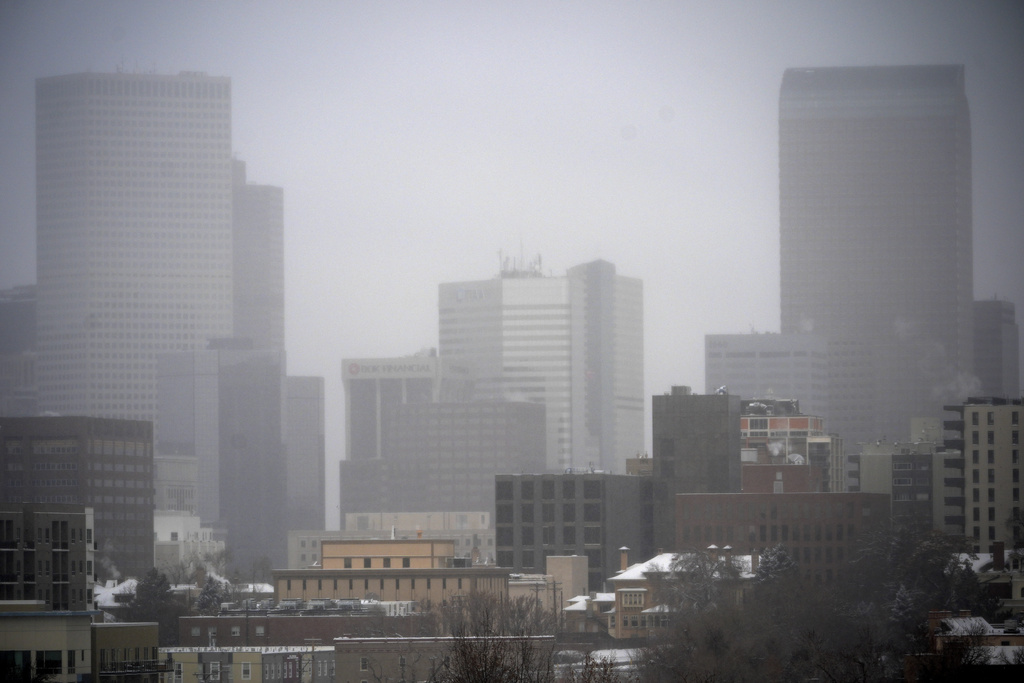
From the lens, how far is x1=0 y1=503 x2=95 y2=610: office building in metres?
165

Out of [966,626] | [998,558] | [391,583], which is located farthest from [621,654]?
[998,558]

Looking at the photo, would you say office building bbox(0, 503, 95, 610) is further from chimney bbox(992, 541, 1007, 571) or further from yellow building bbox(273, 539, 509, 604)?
chimney bbox(992, 541, 1007, 571)

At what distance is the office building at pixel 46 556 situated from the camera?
164875 millimetres

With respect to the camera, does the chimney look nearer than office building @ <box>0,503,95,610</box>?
No

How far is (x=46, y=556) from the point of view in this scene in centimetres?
16975

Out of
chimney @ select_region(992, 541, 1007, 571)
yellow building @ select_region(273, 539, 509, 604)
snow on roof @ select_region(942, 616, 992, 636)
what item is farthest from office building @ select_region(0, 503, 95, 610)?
chimney @ select_region(992, 541, 1007, 571)

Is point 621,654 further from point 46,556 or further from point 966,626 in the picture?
point 46,556

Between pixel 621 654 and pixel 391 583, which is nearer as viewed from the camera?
pixel 621 654

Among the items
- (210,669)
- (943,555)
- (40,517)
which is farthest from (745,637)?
(40,517)

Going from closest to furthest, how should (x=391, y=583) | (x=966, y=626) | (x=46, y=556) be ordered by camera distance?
1. (x=966, y=626)
2. (x=46, y=556)
3. (x=391, y=583)

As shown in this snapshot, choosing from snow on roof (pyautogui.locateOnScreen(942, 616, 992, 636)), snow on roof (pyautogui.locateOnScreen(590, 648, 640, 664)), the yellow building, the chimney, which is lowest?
snow on roof (pyautogui.locateOnScreen(590, 648, 640, 664))

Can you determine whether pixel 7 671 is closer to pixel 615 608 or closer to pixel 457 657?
pixel 457 657

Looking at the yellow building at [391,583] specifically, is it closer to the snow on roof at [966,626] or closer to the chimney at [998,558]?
the chimney at [998,558]

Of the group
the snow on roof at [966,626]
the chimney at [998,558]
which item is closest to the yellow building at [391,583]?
the chimney at [998,558]
